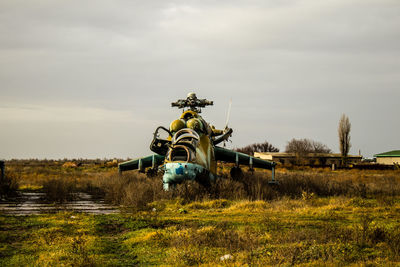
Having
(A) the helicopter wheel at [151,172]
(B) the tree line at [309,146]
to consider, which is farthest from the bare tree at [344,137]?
(A) the helicopter wheel at [151,172]

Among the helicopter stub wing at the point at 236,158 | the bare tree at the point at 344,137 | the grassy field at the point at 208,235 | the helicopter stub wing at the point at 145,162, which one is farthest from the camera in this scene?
the bare tree at the point at 344,137

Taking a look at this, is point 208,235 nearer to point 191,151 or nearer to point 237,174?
point 191,151

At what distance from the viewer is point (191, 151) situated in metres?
19.0

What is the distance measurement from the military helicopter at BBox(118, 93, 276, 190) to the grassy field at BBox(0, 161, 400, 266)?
1.00 metres

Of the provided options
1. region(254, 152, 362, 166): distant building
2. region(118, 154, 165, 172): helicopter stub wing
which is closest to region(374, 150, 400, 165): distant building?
region(254, 152, 362, 166): distant building

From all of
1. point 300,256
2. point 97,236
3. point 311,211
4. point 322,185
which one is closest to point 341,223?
point 311,211

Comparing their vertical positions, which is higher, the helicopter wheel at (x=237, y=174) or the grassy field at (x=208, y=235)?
the helicopter wheel at (x=237, y=174)

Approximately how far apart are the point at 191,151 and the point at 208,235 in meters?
8.93

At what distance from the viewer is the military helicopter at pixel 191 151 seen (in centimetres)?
1878

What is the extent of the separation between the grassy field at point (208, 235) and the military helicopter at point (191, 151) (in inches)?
39.4

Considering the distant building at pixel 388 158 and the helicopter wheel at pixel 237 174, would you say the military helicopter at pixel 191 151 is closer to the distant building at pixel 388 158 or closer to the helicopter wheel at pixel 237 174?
the helicopter wheel at pixel 237 174

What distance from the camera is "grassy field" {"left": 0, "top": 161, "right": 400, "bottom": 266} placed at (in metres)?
8.25

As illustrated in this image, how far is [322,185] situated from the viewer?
82.3 feet

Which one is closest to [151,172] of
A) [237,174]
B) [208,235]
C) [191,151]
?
[191,151]
